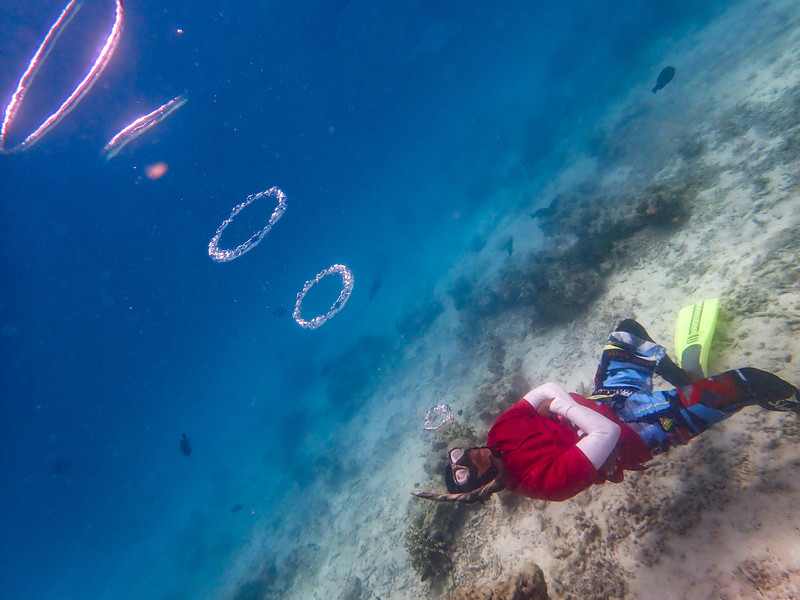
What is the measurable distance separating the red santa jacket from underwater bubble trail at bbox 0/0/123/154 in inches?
889

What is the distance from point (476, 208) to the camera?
29.0 m

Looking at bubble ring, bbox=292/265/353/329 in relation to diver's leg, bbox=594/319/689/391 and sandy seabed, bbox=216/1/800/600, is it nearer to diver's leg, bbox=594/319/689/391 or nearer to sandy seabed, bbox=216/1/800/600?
sandy seabed, bbox=216/1/800/600

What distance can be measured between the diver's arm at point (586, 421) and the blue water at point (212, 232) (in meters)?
13.2

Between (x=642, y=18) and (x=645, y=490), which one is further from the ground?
(x=642, y=18)

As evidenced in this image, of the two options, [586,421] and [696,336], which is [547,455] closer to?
[586,421]

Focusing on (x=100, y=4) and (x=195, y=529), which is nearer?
(x=100, y=4)

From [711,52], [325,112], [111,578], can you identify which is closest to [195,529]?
[111,578]

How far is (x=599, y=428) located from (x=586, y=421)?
4.4 inches

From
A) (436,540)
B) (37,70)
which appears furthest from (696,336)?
(37,70)

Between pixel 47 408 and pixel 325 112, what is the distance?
42.0 m

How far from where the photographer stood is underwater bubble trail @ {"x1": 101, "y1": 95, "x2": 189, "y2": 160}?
2144 cm

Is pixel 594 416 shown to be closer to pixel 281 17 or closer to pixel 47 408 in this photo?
pixel 281 17

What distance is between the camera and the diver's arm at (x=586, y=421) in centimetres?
253

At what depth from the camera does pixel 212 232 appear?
32.7 m
